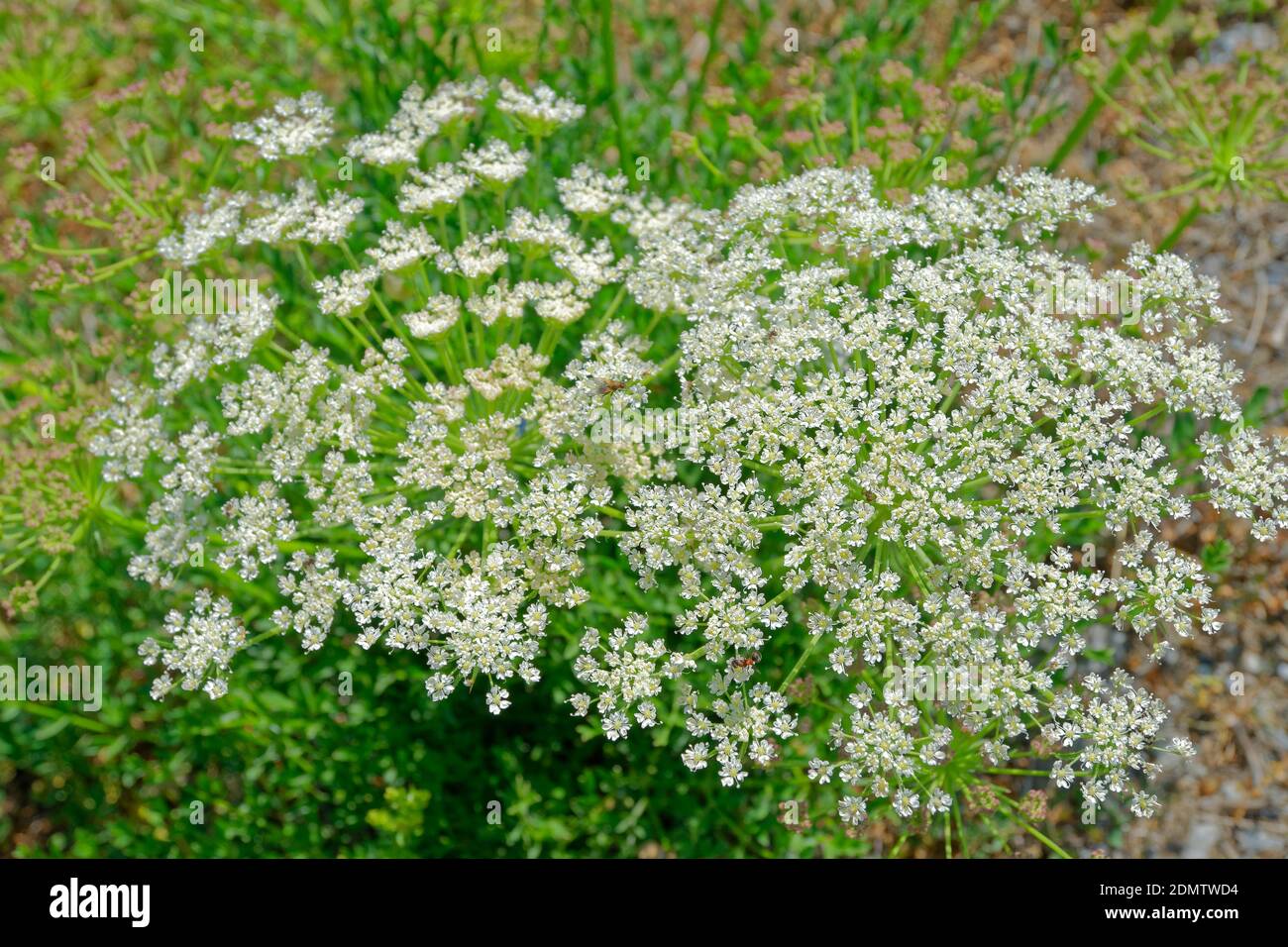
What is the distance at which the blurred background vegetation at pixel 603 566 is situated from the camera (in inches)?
262

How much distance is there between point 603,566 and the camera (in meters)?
7.12

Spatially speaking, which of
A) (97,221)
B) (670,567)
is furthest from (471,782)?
(97,221)

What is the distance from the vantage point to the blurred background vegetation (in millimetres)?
6645
